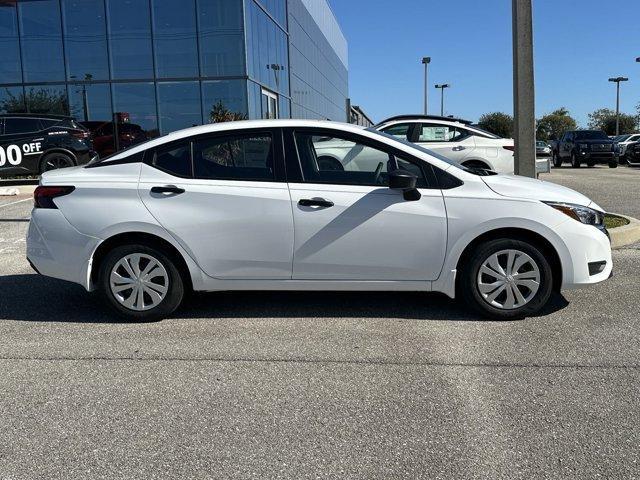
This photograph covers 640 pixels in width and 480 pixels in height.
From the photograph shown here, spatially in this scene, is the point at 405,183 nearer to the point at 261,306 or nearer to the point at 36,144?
the point at 261,306

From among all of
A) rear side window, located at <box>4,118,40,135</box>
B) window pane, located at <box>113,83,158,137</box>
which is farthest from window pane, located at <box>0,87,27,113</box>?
rear side window, located at <box>4,118,40,135</box>

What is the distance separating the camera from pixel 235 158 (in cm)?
496

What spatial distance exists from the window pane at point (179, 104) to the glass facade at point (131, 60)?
33 millimetres

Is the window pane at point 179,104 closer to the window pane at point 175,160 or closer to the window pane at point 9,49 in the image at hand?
the window pane at point 9,49

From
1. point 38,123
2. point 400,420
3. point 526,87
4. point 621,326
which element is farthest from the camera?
point 38,123

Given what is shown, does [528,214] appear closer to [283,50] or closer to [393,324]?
[393,324]

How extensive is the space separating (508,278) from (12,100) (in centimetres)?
2046

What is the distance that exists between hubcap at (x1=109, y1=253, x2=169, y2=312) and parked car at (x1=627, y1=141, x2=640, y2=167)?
26878 millimetres

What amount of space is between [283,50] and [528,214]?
24298 mm

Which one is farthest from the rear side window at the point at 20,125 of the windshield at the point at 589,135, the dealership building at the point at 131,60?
the windshield at the point at 589,135

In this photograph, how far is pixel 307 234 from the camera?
4754 millimetres

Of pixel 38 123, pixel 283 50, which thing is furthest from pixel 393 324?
pixel 283 50

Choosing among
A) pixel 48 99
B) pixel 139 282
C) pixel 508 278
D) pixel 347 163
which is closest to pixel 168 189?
pixel 139 282

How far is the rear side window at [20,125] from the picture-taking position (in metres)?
14.4
